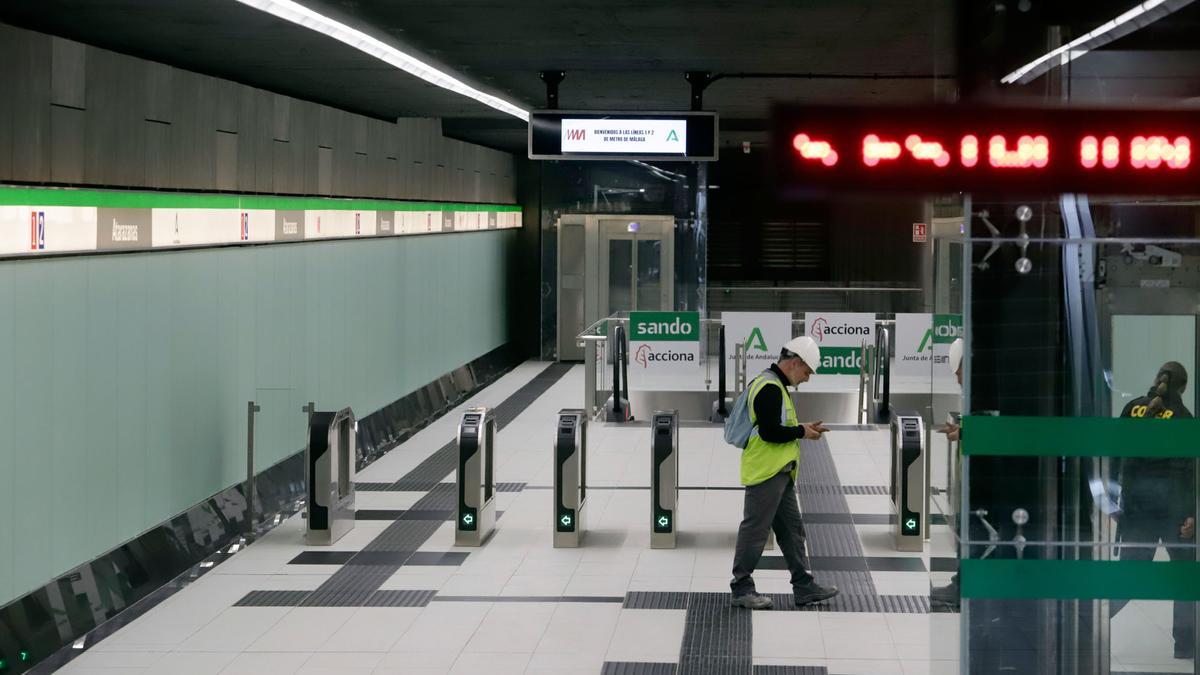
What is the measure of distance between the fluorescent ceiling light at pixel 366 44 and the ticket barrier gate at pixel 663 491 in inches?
111

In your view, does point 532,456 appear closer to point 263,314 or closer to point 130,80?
point 263,314

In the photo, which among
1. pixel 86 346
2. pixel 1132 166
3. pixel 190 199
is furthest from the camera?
pixel 190 199

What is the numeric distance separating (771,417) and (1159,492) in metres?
2.88

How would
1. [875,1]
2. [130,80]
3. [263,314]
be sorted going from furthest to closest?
[263,314] < [130,80] < [875,1]

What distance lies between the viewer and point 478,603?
8.20 m

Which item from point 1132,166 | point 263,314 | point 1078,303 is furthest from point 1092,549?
point 263,314

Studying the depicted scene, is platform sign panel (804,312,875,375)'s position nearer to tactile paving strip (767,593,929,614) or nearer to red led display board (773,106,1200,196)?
Result: tactile paving strip (767,593,929,614)

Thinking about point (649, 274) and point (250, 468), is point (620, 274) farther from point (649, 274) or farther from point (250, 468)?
point (250, 468)

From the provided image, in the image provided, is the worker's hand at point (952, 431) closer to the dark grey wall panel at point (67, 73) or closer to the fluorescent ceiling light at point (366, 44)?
the fluorescent ceiling light at point (366, 44)

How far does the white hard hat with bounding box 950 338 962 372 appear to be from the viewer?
5.10 m

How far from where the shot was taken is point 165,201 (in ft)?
29.2

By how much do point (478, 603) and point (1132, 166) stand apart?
16.0ft

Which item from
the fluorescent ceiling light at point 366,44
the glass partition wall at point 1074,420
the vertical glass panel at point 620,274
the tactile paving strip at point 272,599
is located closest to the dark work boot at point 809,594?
the tactile paving strip at point 272,599

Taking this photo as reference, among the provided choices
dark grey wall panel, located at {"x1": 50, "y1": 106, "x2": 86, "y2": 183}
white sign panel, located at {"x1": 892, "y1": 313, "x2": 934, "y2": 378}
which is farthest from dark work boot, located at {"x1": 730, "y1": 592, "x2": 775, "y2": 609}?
white sign panel, located at {"x1": 892, "y1": 313, "x2": 934, "y2": 378}
